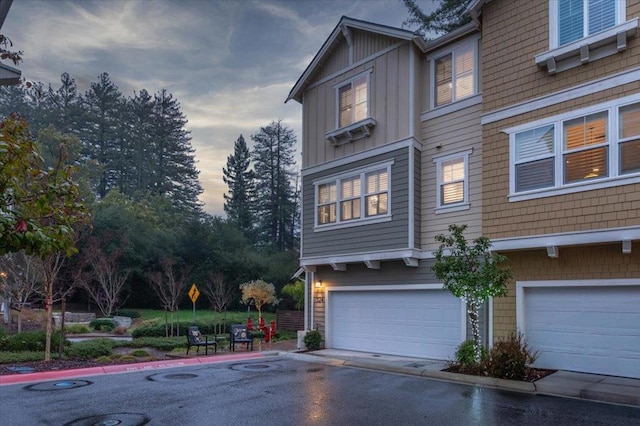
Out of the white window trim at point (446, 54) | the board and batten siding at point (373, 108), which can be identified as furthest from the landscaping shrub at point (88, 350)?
the white window trim at point (446, 54)

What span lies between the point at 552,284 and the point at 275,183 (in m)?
43.3

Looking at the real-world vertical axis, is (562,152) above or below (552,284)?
above

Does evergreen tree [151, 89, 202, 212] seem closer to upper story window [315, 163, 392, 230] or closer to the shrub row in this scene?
upper story window [315, 163, 392, 230]

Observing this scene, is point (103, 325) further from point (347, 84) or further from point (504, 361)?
point (504, 361)

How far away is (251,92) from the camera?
1144 inches

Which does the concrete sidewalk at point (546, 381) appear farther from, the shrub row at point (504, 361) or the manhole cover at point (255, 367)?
the manhole cover at point (255, 367)

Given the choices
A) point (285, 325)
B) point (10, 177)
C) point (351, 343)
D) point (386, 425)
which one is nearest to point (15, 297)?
point (285, 325)

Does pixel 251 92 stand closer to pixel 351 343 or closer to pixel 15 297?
pixel 15 297

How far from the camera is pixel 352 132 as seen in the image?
A: 1570cm

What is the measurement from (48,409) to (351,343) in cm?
956

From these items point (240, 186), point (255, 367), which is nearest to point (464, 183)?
point (255, 367)

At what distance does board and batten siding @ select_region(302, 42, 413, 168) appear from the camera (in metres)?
14.6

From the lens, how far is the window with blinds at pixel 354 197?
15.0 metres

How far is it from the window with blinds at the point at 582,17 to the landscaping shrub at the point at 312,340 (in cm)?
1063
